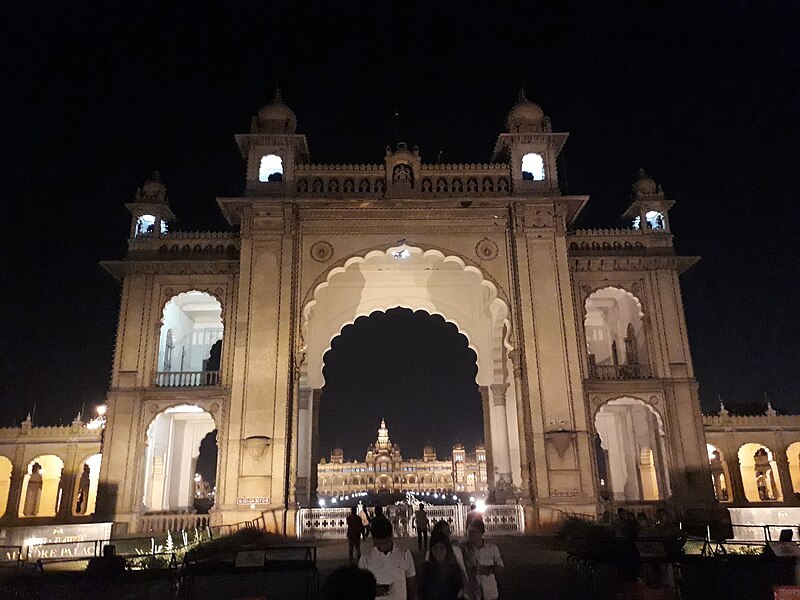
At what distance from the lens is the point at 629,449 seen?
79.9 ft

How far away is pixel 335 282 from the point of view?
24.1 metres

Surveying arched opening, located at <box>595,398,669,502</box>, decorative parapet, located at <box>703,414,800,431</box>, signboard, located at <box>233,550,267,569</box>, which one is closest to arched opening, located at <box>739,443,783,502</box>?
decorative parapet, located at <box>703,414,800,431</box>

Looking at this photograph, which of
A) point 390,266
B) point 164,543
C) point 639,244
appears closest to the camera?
point 164,543

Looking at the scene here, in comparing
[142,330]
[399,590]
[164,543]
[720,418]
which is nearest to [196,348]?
[142,330]

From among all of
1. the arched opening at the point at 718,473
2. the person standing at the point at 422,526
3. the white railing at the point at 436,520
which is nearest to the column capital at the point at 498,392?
the white railing at the point at 436,520

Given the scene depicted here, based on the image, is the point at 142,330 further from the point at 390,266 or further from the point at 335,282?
the point at 390,266

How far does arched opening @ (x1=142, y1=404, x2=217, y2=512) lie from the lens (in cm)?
2283

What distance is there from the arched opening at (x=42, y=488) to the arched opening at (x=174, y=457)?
7104 millimetres

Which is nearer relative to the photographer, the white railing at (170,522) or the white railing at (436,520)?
the white railing at (436,520)

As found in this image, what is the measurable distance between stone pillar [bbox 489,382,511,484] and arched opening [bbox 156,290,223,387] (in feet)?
30.8

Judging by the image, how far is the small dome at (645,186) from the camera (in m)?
22.2

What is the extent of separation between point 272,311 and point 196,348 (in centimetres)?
781

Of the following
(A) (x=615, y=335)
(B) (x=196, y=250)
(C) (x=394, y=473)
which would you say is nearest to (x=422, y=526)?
(B) (x=196, y=250)

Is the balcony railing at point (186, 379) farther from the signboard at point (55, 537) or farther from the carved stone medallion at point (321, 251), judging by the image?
the signboard at point (55, 537)
